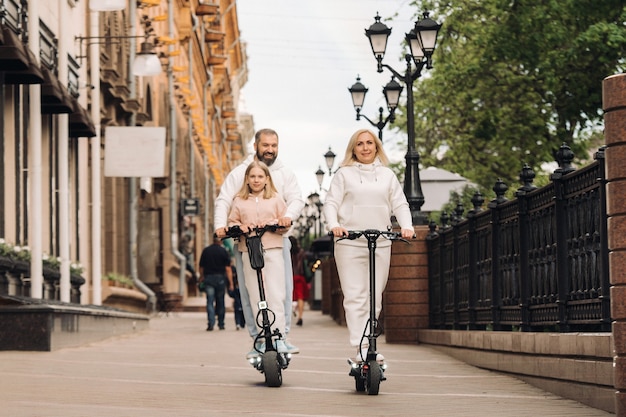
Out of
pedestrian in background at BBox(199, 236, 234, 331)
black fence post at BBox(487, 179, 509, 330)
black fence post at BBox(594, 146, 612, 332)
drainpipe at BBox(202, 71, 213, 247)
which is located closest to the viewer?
black fence post at BBox(594, 146, 612, 332)

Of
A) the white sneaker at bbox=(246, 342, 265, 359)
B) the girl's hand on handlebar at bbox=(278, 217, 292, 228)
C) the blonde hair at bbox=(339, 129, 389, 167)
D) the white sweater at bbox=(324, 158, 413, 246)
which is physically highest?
the blonde hair at bbox=(339, 129, 389, 167)

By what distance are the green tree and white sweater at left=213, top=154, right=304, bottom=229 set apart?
27.0 m

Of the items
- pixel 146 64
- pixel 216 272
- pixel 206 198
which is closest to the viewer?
pixel 216 272

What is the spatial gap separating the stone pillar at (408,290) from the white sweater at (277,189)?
→ 8.02 meters

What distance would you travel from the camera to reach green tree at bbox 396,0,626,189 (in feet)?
129

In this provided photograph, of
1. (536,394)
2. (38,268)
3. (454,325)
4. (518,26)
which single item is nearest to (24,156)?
(38,268)

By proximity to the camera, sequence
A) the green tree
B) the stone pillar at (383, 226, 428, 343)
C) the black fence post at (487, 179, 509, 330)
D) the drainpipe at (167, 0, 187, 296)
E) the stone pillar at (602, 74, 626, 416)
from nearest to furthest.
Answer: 1. the stone pillar at (602, 74, 626, 416)
2. the black fence post at (487, 179, 509, 330)
3. the stone pillar at (383, 226, 428, 343)
4. the green tree
5. the drainpipe at (167, 0, 187, 296)

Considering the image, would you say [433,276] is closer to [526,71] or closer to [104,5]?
[104,5]

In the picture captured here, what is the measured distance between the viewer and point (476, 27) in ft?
138

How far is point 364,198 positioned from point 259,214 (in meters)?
0.93

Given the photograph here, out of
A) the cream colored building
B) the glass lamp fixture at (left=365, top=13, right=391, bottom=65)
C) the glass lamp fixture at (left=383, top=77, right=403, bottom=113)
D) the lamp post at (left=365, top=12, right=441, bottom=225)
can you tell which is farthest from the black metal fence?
the glass lamp fixture at (left=383, top=77, right=403, bottom=113)

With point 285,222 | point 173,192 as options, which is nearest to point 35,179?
point 285,222

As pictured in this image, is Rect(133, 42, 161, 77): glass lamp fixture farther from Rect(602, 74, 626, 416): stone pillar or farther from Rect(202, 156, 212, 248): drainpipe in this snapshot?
Rect(202, 156, 212, 248): drainpipe

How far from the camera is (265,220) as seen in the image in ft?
36.8
